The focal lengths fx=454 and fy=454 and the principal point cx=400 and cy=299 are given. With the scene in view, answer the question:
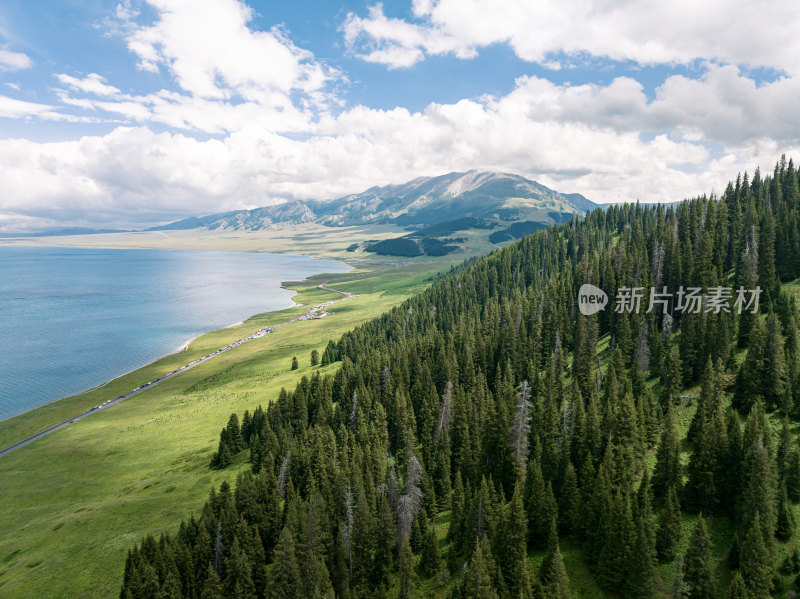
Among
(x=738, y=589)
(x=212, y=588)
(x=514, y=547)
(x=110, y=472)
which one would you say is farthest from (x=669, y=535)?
(x=110, y=472)

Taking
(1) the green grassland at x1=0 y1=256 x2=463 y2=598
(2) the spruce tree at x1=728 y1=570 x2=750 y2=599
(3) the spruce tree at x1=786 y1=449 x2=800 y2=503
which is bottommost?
(1) the green grassland at x1=0 y1=256 x2=463 y2=598

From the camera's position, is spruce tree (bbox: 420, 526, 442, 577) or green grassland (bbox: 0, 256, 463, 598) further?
green grassland (bbox: 0, 256, 463, 598)

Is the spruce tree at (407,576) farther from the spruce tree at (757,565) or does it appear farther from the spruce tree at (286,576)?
the spruce tree at (757,565)

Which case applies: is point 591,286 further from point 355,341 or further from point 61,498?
point 61,498

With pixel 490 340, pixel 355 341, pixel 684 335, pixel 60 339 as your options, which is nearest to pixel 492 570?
pixel 684 335

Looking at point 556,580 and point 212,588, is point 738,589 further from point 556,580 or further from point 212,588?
point 212,588

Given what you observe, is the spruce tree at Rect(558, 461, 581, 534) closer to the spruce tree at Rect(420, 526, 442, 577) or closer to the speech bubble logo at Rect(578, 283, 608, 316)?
the spruce tree at Rect(420, 526, 442, 577)

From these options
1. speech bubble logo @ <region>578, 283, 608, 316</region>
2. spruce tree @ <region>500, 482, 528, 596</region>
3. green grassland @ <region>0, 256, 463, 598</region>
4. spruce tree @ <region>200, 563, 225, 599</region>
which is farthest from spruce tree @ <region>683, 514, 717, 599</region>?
speech bubble logo @ <region>578, 283, 608, 316</region>
